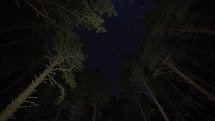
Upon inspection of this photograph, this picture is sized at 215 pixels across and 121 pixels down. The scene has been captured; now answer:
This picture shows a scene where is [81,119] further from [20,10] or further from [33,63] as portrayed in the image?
[20,10]

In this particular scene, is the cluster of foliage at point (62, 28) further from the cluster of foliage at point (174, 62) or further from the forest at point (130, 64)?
the cluster of foliage at point (174, 62)

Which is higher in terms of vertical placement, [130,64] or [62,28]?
[130,64]

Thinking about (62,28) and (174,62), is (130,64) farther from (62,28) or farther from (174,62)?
(62,28)

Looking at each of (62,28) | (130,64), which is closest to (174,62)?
(130,64)

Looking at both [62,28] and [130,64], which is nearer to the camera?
[62,28]

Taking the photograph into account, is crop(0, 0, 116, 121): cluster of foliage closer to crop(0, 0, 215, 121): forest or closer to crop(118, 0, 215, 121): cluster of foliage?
crop(0, 0, 215, 121): forest

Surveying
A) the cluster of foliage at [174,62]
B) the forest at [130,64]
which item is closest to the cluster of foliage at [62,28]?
the forest at [130,64]

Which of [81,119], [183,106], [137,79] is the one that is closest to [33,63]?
[81,119]

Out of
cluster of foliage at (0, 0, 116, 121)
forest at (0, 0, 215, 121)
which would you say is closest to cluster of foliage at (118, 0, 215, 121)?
forest at (0, 0, 215, 121)

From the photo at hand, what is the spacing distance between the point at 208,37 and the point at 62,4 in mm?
16744

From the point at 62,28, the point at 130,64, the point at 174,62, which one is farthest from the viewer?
the point at 174,62

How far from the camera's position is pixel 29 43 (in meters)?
21.1

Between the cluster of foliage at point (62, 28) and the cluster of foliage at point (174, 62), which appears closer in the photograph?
the cluster of foliage at point (62, 28)

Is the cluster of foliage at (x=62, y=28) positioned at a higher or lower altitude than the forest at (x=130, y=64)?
lower
